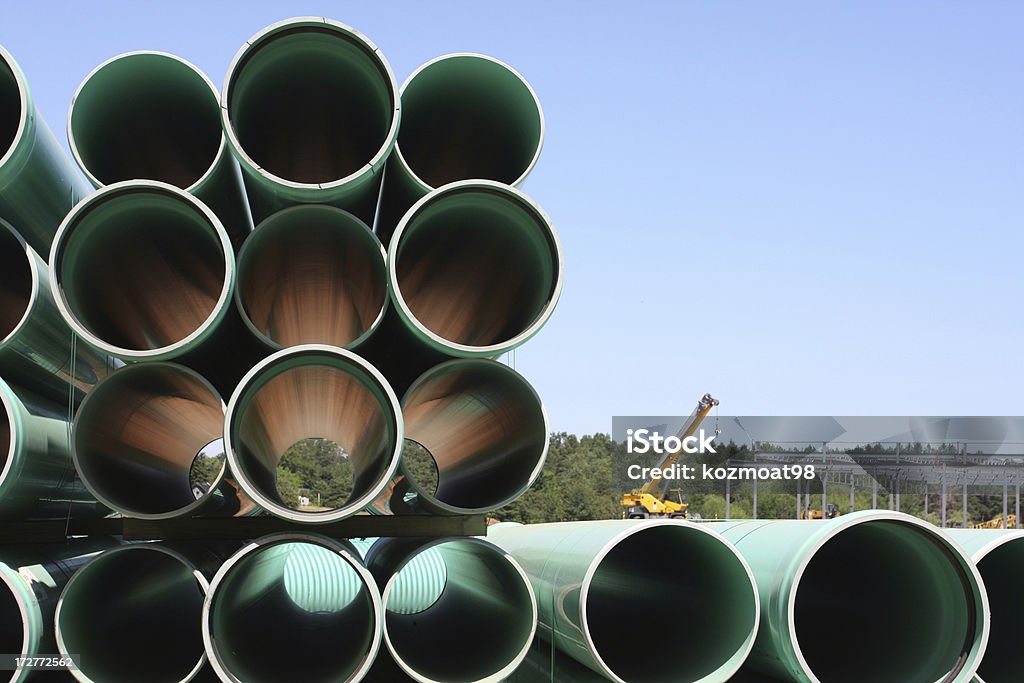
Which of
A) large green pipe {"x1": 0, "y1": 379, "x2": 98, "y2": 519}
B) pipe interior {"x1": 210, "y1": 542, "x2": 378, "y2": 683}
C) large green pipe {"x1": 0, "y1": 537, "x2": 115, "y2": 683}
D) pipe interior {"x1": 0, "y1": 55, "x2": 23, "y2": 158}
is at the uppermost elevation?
pipe interior {"x1": 0, "y1": 55, "x2": 23, "y2": 158}

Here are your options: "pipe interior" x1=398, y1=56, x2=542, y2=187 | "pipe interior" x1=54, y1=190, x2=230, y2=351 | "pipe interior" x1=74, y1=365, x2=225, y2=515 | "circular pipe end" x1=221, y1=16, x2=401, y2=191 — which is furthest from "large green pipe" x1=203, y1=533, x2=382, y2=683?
"pipe interior" x1=398, y1=56, x2=542, y2=187

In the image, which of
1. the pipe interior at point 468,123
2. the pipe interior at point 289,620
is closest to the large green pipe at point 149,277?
the pipe interior at point 289,620

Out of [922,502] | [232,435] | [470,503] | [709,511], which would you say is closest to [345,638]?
[470,503]

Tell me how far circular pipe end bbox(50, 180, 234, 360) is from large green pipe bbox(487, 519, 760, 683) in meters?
2.28

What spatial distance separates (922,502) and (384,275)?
31.1 meters

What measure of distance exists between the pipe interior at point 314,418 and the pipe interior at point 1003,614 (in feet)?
10.9

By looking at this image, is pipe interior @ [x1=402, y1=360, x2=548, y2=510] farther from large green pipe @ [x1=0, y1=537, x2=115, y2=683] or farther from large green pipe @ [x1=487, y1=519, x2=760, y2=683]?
large green pipe @ [x1=0, y1=537, x2=115, y2=683]

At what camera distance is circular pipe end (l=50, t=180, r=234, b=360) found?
15.2 feet

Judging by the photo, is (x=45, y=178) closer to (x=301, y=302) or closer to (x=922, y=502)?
(x=301, y=302)

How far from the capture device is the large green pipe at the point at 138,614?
4723 millimetres

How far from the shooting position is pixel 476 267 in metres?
5.88

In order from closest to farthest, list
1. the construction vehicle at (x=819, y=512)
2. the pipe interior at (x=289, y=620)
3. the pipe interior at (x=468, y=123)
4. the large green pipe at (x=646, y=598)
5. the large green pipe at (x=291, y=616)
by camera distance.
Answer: the large green pipe at (x=291, y=616) < the large green pipe at (x=646, y=598) < the pipe interior at (x=289, y=620) < the pipe interior at (x=468, y=123) < the construction vehicle at (x=819, y=512)

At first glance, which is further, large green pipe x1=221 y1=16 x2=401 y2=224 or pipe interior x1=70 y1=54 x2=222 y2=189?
pipe interior x1=70 y1=54 x2=222 y2=189

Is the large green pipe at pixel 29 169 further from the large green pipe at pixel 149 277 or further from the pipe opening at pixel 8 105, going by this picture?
the large green pipe at pixel 149 277
